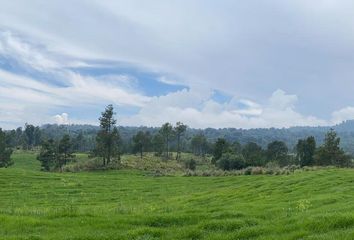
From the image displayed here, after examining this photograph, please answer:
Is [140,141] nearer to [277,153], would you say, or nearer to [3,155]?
[3,155]

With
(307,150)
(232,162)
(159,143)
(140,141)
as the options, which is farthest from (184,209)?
(159,143)

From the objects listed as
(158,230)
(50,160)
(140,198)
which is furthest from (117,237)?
(50,160)

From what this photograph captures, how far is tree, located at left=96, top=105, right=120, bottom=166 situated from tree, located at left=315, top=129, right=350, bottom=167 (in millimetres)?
48622

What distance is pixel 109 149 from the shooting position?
373 feet

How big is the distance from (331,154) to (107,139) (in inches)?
2046

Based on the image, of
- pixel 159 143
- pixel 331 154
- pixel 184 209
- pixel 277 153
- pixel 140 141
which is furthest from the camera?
pixel 159 143

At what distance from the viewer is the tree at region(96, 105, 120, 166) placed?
372 feet

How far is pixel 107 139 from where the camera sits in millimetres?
113750

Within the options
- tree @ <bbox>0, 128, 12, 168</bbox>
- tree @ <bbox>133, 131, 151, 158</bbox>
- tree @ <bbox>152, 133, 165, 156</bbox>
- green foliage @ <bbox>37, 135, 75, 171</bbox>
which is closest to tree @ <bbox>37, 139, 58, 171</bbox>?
green foliage @ <bbox>37, 135, 75, 171</bbox>

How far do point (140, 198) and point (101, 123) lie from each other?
241ft

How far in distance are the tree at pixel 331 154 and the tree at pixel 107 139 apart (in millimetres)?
48622

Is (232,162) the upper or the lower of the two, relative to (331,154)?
lower

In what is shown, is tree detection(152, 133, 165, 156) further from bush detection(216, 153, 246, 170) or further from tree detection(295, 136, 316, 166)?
tree detection(295, 136, 316, 166)

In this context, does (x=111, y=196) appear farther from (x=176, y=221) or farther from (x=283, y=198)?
(x=176, y=221)
